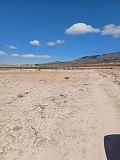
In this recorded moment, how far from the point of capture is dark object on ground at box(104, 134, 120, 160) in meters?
7.75

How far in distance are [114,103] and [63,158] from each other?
8505 millimetres

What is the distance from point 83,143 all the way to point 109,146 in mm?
946

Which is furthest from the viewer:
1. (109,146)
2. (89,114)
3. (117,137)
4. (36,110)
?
(36,110)

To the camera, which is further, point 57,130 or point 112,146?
point 57,130

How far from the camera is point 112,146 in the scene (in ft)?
27.9

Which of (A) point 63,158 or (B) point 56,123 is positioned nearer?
(A) point 63,158

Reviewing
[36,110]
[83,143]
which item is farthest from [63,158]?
[36,110]

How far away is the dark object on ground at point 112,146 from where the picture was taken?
7746 millimetres

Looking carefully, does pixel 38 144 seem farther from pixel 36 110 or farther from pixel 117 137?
pixel 36 110

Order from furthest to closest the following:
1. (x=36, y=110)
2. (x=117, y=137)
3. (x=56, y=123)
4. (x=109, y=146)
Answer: (x=36, y=110), (x=56, y=123), (x=117, y=137), (x=109, y=146)

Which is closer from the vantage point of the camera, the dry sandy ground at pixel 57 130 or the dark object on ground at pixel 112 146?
the dark object on ground at pixel 112 146

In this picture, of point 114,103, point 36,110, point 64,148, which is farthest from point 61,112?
point 64,148

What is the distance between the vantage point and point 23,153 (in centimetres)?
827

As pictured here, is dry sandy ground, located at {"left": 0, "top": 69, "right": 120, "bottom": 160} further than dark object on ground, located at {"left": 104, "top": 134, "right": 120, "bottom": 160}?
Yes
